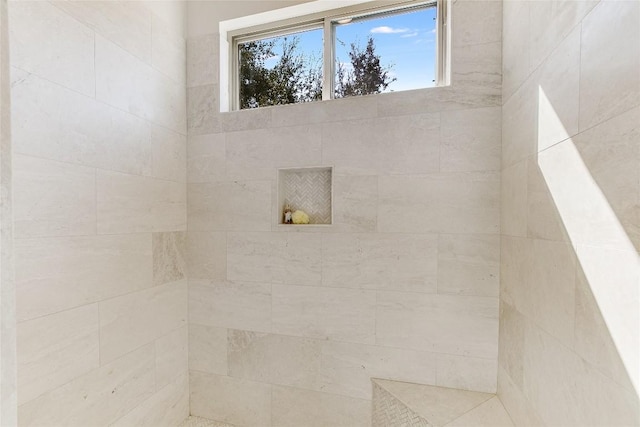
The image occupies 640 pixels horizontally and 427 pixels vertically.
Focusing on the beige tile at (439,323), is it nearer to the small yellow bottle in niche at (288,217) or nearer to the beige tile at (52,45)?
the small yellow bottle in niche at (288,217)

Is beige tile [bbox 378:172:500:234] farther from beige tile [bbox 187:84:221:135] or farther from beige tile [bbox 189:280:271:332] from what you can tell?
beige tile [bbox 187:84:221:135]

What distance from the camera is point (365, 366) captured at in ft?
5.44

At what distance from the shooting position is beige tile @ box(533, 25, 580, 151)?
867mm

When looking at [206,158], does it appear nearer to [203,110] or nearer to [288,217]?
[203,110]

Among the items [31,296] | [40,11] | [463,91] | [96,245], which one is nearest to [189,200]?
[96,245]

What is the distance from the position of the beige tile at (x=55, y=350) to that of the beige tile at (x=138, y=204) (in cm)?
38

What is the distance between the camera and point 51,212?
1165 millimetres

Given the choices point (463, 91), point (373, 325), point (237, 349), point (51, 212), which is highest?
point (463, 91)

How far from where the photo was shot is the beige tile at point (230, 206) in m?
1.81

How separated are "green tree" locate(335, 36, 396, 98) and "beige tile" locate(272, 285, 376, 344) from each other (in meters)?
1.16

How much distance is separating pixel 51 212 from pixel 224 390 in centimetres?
137

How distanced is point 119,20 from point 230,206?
104 centimetres

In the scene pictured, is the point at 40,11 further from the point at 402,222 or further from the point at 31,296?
the point at 402,222

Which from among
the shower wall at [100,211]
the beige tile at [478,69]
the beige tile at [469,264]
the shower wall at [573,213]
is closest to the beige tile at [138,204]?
the shower wall at [100,211]
